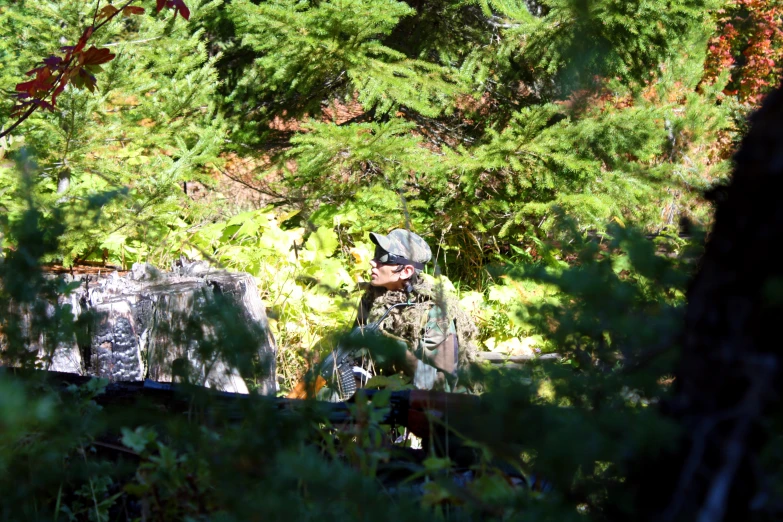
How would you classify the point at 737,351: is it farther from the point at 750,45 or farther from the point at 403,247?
the point at 750,45

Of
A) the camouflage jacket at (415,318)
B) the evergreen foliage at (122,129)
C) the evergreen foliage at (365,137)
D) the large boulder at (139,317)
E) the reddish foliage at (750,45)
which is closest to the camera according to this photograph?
the camouflage jacket at (415,318)

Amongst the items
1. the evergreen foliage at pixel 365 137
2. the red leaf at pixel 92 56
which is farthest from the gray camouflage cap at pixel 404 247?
the red leaf at pixel 92 56

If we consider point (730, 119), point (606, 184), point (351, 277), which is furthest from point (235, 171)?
point (730, 119)

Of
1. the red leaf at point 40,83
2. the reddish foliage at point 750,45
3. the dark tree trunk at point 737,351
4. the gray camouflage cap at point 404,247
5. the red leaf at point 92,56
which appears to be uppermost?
the reddish foliage at point 750,45

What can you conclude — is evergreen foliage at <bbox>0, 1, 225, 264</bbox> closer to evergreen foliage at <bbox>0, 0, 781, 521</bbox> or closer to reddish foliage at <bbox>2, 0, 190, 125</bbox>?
evergreen foliage at <bbox>0, 0, 781, 521</bbox>

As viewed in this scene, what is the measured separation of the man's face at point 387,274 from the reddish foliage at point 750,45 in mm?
6521

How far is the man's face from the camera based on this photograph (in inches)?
158

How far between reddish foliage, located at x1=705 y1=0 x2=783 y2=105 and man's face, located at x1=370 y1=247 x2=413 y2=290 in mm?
6521

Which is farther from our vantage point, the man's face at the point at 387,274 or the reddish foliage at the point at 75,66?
the man's face at the point at 387,274

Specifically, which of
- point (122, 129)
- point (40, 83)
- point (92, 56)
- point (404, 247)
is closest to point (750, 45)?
point (404, 247)

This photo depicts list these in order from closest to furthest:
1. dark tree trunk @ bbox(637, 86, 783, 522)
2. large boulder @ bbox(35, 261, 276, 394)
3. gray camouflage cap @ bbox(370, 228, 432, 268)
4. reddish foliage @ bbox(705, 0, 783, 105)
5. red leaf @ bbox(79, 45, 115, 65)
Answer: dark tree trunk @ bbox(637, 86, 783, 522) → red leaf @ bbox(79, 45, 115, 65) → large boulder @ bbox(35, 261, 276, 394) → gray camouflage cap @ bbox(370, 228, 432, 268) → reddish foliage @ bbox(705, 0, 783, 105)

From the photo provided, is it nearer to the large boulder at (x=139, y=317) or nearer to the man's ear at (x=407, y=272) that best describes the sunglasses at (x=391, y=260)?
the man's ear at (x=407, y=272)

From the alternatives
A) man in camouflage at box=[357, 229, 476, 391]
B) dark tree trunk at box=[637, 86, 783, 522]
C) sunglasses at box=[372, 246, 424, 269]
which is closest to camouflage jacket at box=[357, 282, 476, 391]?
man in camouflage at box=[357, 229, 476, 391]

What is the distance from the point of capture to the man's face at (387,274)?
4012mm
